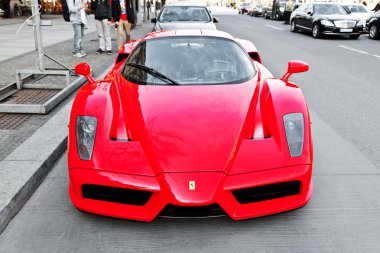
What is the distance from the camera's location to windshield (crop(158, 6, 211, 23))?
1124cm

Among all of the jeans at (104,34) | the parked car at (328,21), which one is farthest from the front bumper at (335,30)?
the jeans at (104,34)

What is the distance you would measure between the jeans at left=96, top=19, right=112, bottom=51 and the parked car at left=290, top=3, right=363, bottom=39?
32.1 ft

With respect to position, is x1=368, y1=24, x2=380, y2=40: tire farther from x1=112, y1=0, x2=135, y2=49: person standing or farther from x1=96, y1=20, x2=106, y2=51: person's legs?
x1=96, y1=20, x2=106, y2=51: person's legs

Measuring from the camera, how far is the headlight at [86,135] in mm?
3025

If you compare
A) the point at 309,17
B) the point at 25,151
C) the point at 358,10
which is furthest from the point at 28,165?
the point at 358,10

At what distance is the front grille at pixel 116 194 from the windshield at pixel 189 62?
4.13ft

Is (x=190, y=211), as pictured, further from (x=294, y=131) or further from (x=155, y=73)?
(x=155, y=73)

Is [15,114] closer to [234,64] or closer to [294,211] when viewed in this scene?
[234,64]

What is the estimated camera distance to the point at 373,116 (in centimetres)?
586

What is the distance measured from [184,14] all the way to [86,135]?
8.86 metres

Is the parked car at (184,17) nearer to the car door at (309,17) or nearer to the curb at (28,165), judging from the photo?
the curb at (28,165)

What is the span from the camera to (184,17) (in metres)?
11.3

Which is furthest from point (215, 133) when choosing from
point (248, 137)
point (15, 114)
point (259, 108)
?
point (15, 114)

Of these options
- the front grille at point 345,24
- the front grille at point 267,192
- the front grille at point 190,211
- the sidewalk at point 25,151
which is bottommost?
the sidewalk at point 25,151
